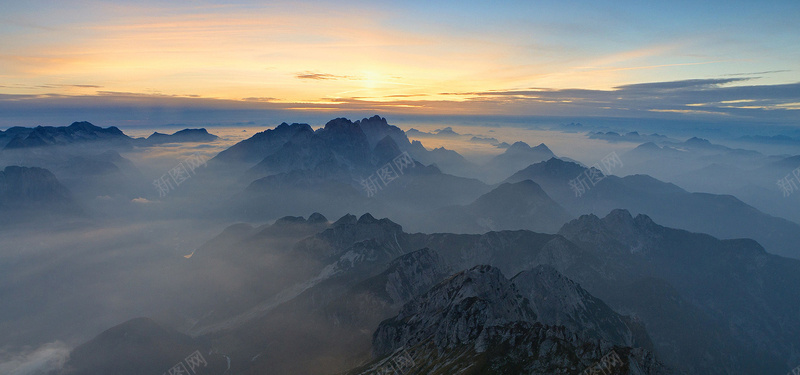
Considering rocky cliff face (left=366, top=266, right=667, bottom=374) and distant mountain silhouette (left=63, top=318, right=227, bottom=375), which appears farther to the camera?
distant mountain silhouette (left=63, top=318, right=227, bottom=375)

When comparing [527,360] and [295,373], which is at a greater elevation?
[527,360]

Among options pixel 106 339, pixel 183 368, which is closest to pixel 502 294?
pixel 183 368

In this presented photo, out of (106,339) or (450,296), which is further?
(106,339)

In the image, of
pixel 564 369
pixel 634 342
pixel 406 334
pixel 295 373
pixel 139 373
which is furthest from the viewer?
pixel 634 342

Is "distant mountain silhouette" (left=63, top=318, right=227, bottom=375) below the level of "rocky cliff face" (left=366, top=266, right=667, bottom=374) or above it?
below

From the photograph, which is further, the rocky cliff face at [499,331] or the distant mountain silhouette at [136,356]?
the distant mountain silhouette at [136,356]

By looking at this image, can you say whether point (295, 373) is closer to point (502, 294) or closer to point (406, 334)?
point (406, 334)

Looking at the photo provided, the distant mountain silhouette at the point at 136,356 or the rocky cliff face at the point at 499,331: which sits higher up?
the rocky cliff face at the point at 499,331

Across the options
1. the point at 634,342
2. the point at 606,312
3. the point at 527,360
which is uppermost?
the point at 527,360

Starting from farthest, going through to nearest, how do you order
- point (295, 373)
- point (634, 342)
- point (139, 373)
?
1. point (634, 342)
2. point (139, 373)
3. point (295, 373)

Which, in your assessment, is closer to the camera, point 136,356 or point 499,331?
point 499,331

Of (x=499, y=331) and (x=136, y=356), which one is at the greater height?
(x=499, y=331)
